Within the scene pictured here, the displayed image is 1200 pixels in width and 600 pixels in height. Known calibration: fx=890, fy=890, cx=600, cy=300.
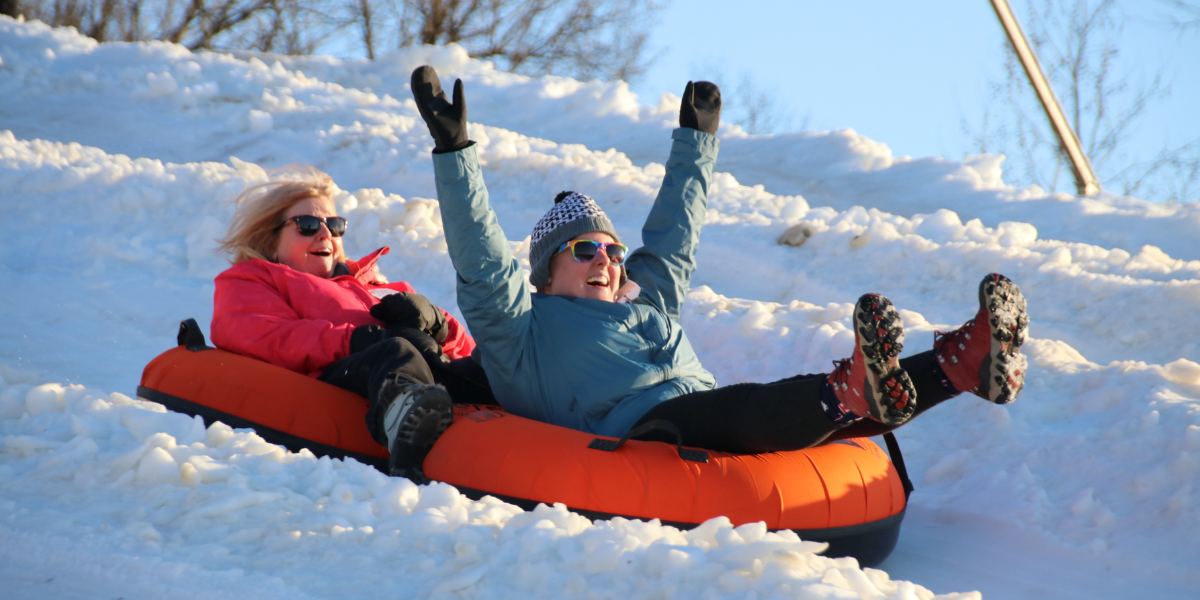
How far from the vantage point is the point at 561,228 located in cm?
300

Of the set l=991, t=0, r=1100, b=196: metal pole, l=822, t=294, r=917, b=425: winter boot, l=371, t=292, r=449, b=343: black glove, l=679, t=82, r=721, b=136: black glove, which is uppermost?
l=991, t=0, r=1100, b=196: metal pole

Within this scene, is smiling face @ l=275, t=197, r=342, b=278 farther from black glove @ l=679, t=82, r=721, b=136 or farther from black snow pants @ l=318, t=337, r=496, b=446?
black glove @ l=679, t=82, r=721, b=136

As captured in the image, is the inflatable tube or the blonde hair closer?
the inflatable tube

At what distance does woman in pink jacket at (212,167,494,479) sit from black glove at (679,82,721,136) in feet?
3.98

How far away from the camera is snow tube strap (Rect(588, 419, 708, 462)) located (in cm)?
242

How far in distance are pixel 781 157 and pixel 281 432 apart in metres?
7.38

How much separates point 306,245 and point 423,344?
0.66m

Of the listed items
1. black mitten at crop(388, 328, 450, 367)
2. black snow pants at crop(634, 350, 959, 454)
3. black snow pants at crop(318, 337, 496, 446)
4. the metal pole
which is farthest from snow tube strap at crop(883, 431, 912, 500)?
the metal pole

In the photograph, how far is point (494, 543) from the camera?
1857mm

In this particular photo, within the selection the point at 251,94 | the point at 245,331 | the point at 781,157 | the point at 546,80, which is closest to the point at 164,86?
the point at 251,94

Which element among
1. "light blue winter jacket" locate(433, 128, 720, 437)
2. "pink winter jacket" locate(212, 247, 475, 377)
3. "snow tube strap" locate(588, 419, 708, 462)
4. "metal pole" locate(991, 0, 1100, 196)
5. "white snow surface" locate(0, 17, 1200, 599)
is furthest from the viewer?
"metal pole" locate(991, 0, 1100, 196)

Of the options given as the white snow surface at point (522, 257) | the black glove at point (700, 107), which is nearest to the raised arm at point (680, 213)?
the black glove at point (700, 107)

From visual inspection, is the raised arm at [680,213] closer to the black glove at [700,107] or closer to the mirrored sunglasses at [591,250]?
the black glove at [700,107]

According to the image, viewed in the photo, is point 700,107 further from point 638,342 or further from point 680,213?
point 638,342
